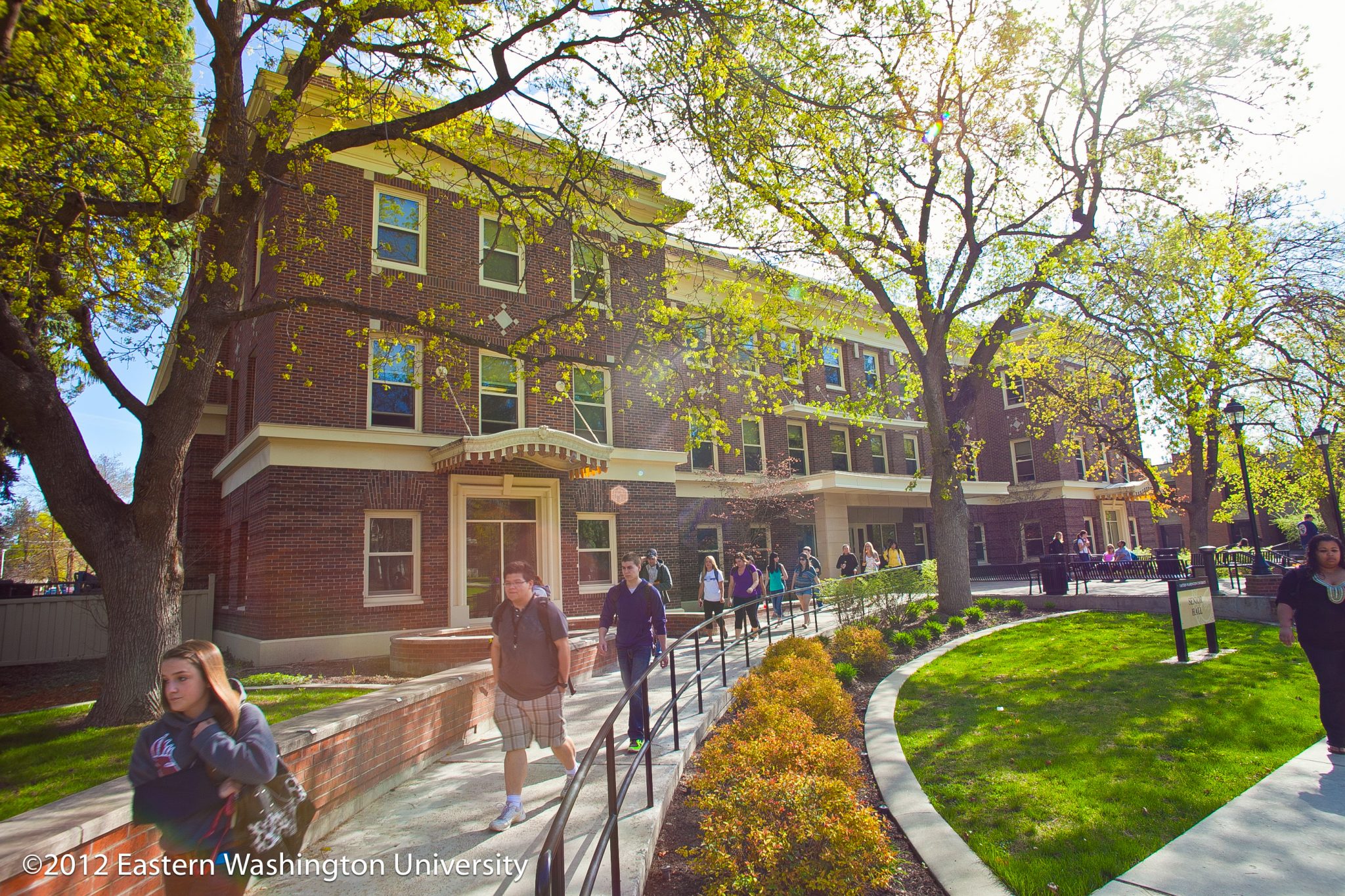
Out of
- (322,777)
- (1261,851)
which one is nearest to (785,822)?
(1261,851)

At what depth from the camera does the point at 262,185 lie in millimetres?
7688

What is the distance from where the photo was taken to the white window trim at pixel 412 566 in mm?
14422

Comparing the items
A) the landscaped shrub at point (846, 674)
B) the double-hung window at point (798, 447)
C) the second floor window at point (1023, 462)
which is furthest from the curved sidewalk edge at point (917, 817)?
the second floor window at point (1023, 462)

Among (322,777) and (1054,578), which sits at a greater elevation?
(1054,578)

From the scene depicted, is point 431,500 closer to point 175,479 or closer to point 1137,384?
point 175,479

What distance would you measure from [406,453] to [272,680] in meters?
5.69

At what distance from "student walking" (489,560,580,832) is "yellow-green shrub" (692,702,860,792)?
3.42 feet

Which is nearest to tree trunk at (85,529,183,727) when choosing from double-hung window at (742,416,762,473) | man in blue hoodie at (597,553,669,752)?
man in blue hoodie at (597,553,669,752)

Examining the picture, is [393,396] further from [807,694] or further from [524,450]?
[807,694]

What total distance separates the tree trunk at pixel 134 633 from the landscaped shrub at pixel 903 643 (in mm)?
9731

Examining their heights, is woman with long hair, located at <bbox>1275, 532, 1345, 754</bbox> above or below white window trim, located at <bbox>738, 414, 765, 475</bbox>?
below

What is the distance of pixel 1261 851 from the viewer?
157 inches

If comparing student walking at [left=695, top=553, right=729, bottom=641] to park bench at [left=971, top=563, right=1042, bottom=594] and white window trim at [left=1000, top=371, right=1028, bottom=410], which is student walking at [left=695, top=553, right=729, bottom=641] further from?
white window trim at [left=1000, top=371, right=1028, bottom=410]

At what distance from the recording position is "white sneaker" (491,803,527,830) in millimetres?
4906
